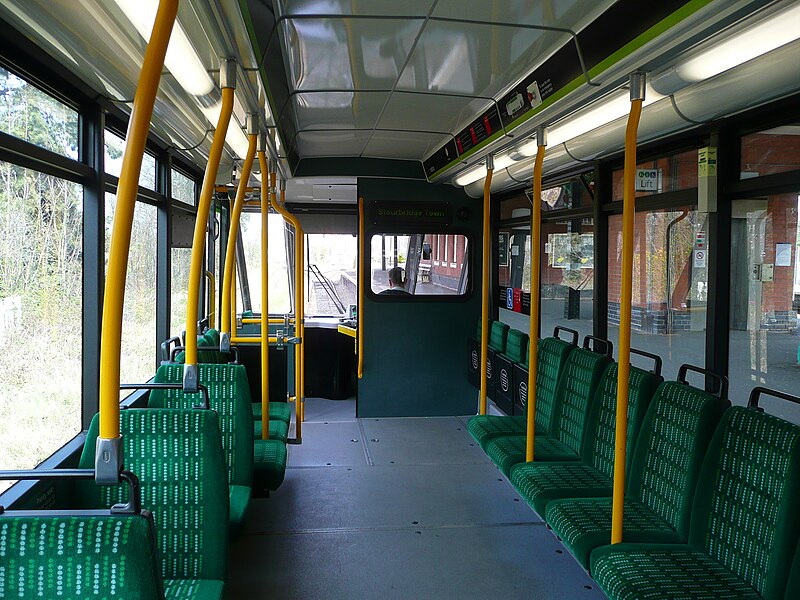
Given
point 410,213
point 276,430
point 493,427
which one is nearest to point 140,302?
point 276,430

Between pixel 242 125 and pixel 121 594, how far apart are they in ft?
8.18

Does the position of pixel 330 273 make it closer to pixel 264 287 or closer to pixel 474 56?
pixel 264 287

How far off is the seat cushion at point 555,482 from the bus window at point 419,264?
131 inches

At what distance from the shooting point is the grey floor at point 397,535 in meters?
3.29

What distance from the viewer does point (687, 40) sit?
6.98 ft

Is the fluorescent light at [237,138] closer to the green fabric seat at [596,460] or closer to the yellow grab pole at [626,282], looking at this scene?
the yellow grab pole at [626,282]

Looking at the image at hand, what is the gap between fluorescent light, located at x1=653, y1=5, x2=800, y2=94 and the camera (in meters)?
1.86

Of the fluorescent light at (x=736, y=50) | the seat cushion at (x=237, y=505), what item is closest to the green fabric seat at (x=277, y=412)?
the seat cushion at (x=237, y=505)

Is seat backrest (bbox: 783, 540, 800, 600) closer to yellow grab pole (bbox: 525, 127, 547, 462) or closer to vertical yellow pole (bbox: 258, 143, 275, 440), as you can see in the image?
yellow grab pole (bbox: 525, 127, 547, 462)

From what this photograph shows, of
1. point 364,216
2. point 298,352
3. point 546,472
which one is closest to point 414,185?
point 364,216

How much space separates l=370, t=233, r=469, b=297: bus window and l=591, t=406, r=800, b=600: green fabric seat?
4.34 metres

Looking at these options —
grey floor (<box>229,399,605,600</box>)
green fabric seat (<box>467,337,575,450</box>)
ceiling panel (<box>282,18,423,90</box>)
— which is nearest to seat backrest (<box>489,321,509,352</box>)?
grey floor (<box>229,399,605,600</box>)

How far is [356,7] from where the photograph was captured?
8.57ft

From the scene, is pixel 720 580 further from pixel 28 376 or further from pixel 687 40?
pixel 28 376
